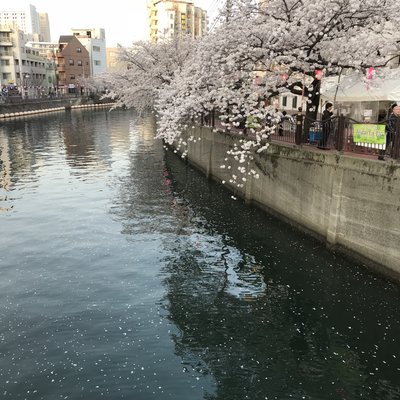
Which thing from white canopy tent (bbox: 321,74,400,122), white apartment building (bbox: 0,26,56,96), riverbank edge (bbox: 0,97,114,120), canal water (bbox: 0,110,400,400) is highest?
white apartment building (bbox: 0,26,56,96)

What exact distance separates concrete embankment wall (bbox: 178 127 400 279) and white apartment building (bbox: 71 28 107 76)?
146 m

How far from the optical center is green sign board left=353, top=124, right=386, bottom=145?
42.6 feet

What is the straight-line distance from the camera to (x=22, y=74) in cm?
11219

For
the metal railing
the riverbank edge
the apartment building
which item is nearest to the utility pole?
the metal railing

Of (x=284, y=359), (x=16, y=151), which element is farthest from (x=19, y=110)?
(x=284, y=359)

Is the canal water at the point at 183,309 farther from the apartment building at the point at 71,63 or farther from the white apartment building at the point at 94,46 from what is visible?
the white apartment building at the point at 94,46

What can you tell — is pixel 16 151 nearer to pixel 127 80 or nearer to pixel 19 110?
pixel 127 80

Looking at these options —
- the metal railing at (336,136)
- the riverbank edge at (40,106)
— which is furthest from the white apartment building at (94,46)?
the metal railing at (336,136)

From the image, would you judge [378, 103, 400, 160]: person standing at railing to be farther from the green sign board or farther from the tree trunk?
the tree trunk

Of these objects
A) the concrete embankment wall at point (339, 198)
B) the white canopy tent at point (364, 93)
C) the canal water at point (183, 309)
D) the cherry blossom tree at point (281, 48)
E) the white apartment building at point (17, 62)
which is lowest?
the canal water at point (183, 309)

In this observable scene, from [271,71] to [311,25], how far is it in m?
3.37

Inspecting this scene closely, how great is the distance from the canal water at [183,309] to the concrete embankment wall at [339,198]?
2.14 ft

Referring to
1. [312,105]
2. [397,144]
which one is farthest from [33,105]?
[397,144]

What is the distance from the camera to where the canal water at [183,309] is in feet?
28.3
